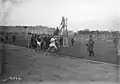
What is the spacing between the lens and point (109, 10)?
105 inches

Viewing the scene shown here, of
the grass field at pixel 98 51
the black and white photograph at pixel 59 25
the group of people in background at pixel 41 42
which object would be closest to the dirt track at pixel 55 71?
the black and white photograph at pixel 59 25

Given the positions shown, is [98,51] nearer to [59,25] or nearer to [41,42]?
[59,25]

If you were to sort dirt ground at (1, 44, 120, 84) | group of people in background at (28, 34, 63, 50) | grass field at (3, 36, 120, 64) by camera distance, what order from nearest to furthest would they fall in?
1. dirt ground at (1, 44, 120, 84)
2. grass field at (3, 36, 120, 64)
3. group of people in background at (28, 34, 63, 50)

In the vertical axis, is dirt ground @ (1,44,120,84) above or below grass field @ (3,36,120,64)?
below

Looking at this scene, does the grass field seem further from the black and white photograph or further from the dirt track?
the dirt track

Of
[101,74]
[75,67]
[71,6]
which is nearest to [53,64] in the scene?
[75,67]

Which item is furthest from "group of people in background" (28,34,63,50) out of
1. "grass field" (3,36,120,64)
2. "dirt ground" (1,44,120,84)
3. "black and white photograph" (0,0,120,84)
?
"dirt ground" (1,44,120,84)

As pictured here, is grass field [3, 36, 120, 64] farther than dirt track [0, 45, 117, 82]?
Yes

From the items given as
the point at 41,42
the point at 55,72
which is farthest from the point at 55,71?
the point at 41,42

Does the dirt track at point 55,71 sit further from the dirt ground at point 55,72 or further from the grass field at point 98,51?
the grass field at point 98,51

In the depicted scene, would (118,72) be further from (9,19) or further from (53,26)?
(9,19)

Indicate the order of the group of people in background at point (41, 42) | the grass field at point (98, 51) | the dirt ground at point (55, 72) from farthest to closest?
1. the group of people in background at point (41, 42)
2. the grass field at point (98, 51)
3. the dirt ground at point (55, 72)

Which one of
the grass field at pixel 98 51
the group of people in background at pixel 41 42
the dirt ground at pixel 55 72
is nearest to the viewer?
the dirt ground at pixel 55 72

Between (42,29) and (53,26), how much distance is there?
0.90 feet
